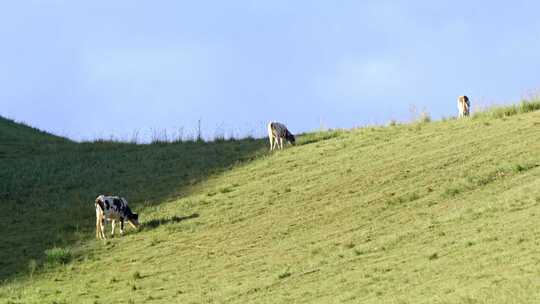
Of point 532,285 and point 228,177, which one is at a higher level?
point 228,177

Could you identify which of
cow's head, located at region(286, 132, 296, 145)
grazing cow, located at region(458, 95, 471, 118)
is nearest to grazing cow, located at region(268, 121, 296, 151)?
cow's head, located at region(286, 132, 296, 145)

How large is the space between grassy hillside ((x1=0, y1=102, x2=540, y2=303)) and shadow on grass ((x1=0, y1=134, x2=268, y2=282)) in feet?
0.34

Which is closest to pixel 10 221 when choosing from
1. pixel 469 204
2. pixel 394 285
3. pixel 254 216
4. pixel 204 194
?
pixel 204 194

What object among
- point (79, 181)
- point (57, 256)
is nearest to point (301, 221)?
point (57, 256)

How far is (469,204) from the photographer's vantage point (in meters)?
26.5

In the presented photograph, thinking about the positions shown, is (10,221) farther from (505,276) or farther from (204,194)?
(505,276)

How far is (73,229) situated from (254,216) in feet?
20.0

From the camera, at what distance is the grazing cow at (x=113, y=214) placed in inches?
1272

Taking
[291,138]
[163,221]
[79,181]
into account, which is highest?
[291,138]

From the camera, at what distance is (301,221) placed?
96.4ft

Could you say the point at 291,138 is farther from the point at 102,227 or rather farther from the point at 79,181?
the point at 102,227

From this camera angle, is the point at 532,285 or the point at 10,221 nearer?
the point at 532,285

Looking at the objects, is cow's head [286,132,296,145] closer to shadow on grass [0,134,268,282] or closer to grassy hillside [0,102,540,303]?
grassy hillside [0,102,540,303]

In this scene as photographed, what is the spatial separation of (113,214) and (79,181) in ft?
28.7
